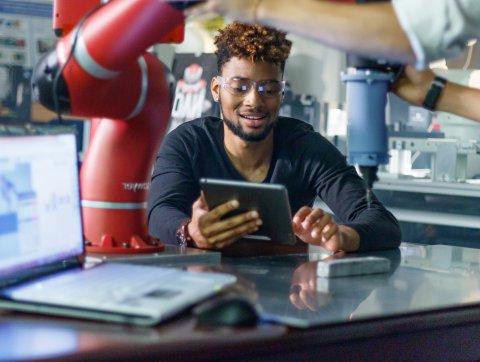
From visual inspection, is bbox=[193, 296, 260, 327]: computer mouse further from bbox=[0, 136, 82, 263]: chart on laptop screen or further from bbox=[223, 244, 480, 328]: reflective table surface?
bbox=[0, 136, 82, 263]: chart on laptop screen

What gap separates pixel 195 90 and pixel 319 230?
2.09m

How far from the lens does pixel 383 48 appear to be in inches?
46.4

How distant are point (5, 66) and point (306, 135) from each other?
0.97m

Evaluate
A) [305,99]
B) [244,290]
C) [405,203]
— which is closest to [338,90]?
[305,99]

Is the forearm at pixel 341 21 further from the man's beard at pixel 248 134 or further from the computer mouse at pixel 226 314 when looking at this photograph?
the man's beard at pixel 248 134

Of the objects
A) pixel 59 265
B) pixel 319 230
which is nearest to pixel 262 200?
pixel 319 230

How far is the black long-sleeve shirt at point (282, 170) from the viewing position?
7.75 feet

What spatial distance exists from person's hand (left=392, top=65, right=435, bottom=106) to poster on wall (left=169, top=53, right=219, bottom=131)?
230 cm

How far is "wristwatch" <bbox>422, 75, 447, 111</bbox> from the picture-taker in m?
1.70

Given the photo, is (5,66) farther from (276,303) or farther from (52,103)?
(276,303)

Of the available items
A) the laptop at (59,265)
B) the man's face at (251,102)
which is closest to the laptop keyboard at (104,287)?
the laptop at (59,265)

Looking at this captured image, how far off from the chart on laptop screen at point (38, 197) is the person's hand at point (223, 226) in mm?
523

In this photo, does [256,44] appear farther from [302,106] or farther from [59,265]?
[302,106]

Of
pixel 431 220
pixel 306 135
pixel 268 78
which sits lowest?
pixel 431 220
